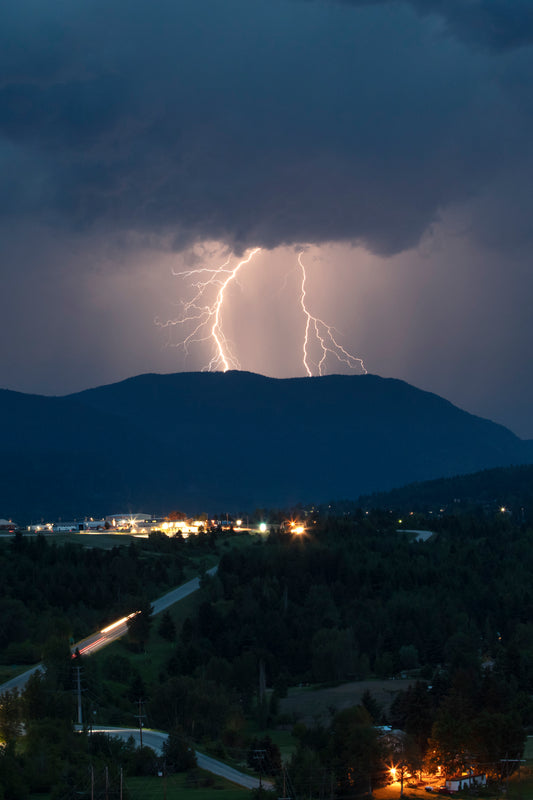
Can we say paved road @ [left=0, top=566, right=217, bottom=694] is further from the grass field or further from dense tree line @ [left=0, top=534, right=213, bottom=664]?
the grass field

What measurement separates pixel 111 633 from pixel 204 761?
37.7 metres

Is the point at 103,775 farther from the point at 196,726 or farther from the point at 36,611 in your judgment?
the point at 36,611

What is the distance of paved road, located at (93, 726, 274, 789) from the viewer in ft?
152

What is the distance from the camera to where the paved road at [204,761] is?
46.3m

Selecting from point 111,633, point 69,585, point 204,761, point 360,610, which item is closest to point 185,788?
point 204,761

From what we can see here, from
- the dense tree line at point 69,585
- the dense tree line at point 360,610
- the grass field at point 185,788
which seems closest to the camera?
the grass field at point 185,788

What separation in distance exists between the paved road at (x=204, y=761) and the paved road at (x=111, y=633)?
10053mm

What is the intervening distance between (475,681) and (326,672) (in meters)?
23.1

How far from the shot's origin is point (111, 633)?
284ft

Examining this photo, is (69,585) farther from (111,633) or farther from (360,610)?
(360,610)

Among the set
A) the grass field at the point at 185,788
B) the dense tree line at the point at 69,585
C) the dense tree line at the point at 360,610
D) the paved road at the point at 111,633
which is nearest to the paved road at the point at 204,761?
the grass field at the point at 185,788

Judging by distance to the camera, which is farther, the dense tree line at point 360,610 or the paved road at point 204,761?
the dense tree line at point 360,610

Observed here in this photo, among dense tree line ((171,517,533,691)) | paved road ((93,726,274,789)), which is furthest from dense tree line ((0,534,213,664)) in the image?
paved road ((93,726,274,789))

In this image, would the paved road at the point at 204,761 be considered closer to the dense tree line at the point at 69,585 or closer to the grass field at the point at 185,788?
the grass field at the point at 185,788
